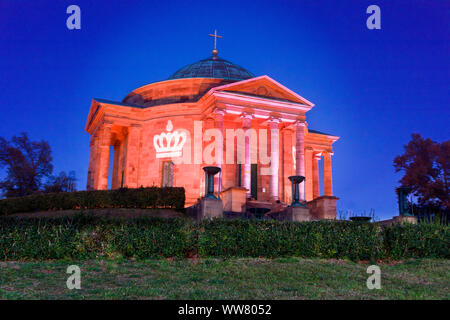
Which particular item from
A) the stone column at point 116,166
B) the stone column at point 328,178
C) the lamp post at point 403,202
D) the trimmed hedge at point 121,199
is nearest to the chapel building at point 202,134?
the stone column at point 116,166

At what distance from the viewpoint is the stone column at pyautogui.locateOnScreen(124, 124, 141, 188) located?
35.8 m

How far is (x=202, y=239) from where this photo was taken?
44.4 feet

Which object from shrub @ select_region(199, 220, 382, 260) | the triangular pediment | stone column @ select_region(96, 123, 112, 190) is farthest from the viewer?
stone column @ select_region(96, 123, 112, 190)

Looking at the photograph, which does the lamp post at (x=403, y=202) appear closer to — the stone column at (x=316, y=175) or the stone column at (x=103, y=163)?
the stone column at (x=316, y=175)

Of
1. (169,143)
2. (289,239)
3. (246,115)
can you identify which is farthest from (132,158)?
(289,239)

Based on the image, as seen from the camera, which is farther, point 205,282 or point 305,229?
point 305,229

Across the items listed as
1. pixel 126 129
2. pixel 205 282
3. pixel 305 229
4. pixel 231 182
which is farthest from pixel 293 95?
pixel 205 282

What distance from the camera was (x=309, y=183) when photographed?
40.0m

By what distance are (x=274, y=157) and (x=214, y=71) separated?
12925 mm

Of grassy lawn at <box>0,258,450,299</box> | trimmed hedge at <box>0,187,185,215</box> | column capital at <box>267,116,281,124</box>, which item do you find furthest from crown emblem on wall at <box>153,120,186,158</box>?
grassy lawn at <box>0,258,450,299</box>

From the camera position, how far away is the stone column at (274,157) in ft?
103

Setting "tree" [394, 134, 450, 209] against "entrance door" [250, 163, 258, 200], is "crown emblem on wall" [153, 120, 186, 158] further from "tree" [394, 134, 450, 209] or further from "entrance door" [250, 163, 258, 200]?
"tree" [394, 134, 450, 209]
